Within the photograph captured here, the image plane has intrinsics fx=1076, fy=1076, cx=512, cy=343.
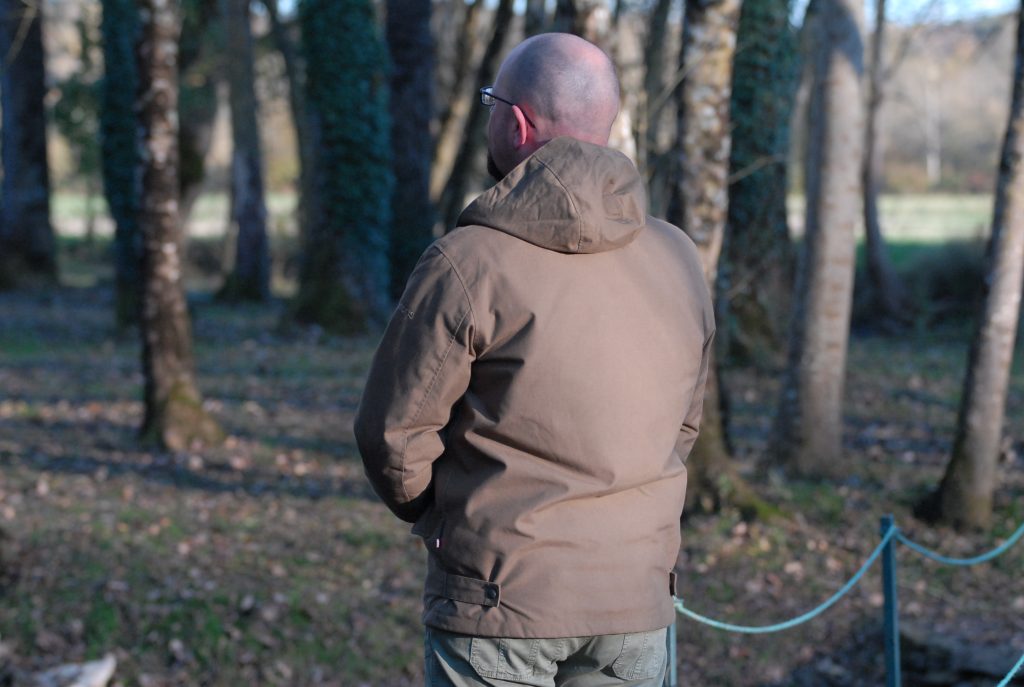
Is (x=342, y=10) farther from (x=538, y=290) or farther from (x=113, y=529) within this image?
(x=538, y=290)

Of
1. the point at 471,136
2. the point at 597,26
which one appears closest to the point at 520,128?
the point at 597,26

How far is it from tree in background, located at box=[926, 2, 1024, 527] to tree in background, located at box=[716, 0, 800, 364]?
4.71m

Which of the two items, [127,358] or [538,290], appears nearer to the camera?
[538,290]

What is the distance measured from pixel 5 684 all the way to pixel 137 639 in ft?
2.99

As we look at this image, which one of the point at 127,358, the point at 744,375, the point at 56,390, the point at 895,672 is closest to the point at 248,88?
the point at 127,358

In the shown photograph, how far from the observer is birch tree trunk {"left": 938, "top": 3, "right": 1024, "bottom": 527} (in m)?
7.34

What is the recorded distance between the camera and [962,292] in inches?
766

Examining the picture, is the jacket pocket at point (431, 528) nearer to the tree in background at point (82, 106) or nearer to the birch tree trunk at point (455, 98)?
the birch tree trunk at point (455, 98)

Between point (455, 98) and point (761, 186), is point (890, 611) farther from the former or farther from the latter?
point (455, 98)

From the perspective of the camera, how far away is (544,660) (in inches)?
94.5

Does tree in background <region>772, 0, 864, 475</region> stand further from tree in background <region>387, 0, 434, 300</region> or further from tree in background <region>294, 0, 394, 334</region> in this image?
tree in background <region>387, 0, 434, 300</region>

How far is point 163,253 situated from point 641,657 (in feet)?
25.7

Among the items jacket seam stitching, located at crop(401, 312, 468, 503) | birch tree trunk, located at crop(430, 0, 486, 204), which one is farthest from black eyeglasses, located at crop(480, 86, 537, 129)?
birch tree trunk, located at crop(430, 0, 486, 204)

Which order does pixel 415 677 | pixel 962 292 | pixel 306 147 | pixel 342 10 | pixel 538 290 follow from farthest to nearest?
pixel 962 292
pixel 306 147
pixel 342 10
pixel 415 677
pixel 538 290
